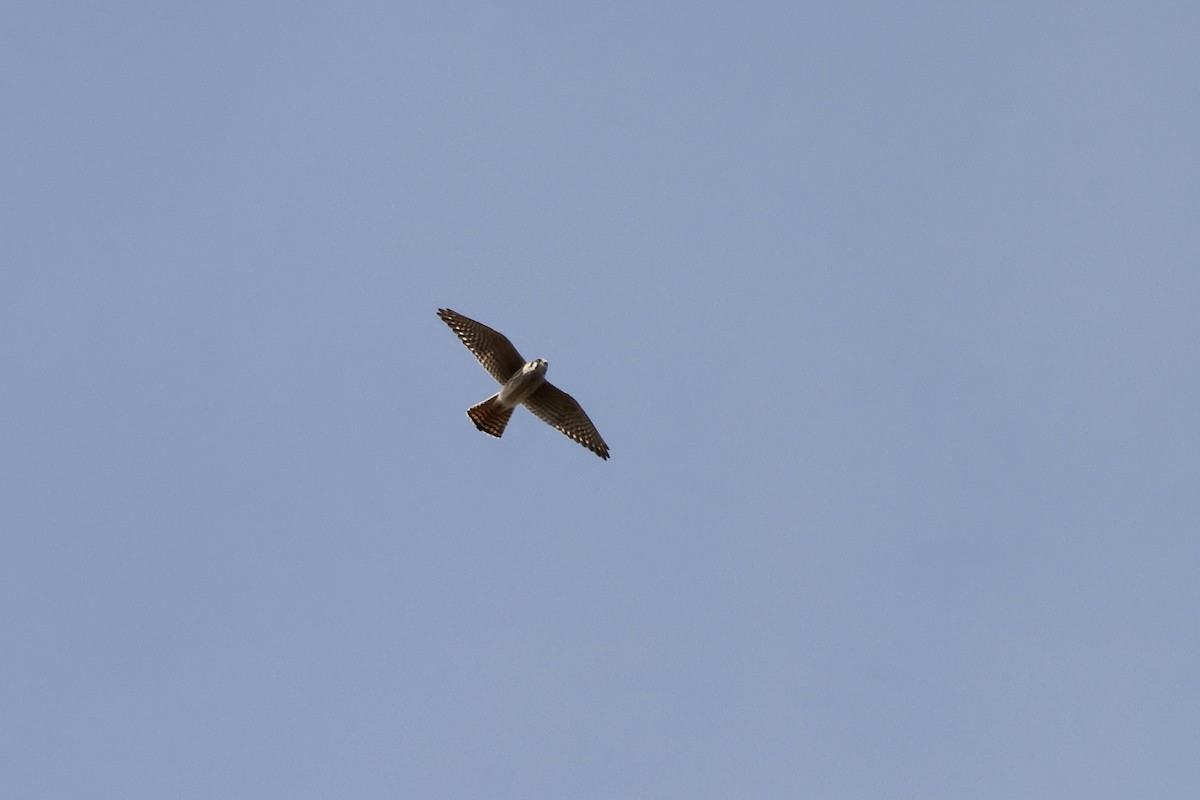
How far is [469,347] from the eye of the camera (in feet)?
149

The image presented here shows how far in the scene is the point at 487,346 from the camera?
1779 inches

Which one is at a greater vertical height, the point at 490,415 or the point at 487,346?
the point at 487,346

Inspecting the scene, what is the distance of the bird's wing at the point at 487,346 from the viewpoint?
45.0 metres

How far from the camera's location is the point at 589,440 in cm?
4600

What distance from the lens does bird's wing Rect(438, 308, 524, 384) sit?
44969 millimetres

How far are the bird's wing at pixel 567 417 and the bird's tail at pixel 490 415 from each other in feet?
1.71

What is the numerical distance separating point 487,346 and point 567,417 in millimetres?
1832

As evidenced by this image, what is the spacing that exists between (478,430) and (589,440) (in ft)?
6.36

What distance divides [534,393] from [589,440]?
1292mm

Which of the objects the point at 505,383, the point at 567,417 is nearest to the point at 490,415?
the point at 505,383

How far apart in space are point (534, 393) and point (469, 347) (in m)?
1.29

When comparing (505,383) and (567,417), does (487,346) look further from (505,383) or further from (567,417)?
(567,417)

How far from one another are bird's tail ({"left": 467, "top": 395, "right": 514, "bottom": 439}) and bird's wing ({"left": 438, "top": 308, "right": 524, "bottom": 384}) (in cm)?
41

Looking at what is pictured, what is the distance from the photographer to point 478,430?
4528 cm
